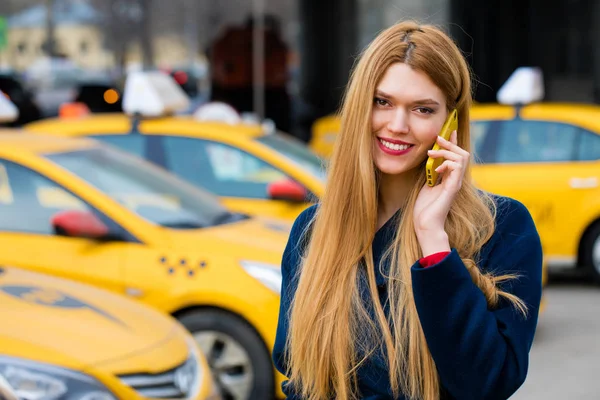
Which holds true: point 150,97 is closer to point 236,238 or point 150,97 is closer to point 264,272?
point 236,238

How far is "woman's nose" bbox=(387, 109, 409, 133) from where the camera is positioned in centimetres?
216

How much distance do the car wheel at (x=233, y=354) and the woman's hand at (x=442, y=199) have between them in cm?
329

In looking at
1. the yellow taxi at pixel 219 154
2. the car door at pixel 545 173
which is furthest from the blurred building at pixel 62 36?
the car door at pixel 545 173

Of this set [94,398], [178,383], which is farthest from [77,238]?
[94,398]

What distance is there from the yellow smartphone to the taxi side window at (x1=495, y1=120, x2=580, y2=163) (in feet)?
24.9

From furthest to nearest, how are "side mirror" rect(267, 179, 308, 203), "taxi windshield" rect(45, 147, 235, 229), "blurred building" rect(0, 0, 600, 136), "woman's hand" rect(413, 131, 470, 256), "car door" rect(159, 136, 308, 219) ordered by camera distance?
"blurred building" rect(0, 0, 600, 136), "car door" rect(159, 136, 308, 219), "side mirror" rect(267, 179, 308, 203), "taxi windshield" rect(45, 147, 235, 229), "woman's hand" rect(413, 131, 470, 256)

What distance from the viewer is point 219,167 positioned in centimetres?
772

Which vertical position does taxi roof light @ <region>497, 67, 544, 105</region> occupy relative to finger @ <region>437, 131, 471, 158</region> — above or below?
below

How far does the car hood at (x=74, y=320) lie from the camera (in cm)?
385

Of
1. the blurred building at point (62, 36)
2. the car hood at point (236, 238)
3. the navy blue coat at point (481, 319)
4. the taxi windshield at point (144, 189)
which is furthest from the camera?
the blurred building at point (62, 36)

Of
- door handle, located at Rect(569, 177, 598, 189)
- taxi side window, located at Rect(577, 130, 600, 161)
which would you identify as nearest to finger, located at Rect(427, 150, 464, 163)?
door handle, located at Rect(569, 177, 598, 189)

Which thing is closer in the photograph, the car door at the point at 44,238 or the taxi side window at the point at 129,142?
the car door at the point at 44,238

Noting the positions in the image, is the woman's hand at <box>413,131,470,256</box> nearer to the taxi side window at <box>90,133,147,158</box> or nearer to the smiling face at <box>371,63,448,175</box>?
the smiling face at <box>371,63,448,175</box>

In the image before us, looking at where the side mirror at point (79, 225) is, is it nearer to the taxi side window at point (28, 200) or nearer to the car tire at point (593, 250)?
the taxi side window at point (28, 200)
